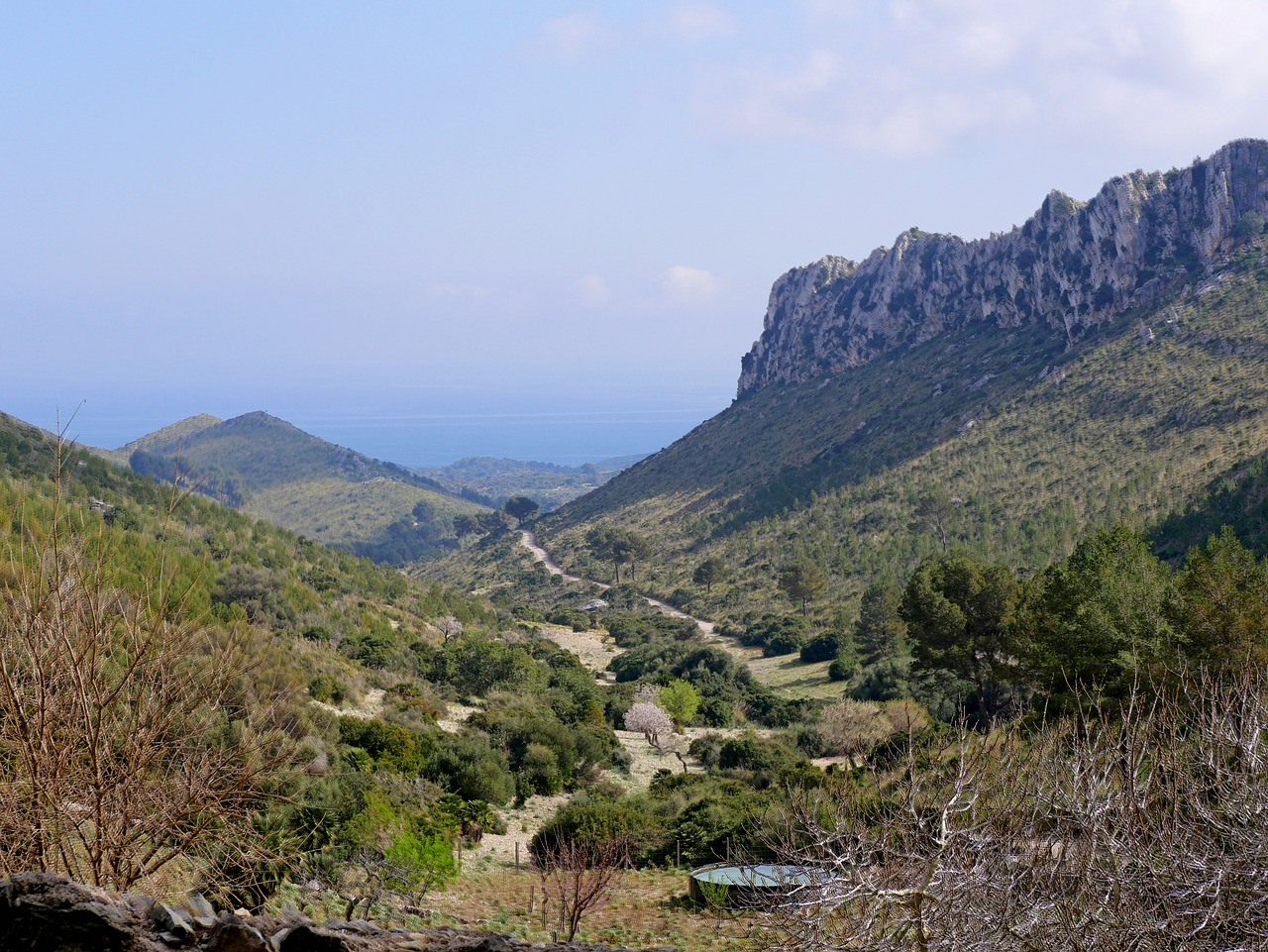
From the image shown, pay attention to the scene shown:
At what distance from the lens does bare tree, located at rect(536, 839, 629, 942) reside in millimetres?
10453

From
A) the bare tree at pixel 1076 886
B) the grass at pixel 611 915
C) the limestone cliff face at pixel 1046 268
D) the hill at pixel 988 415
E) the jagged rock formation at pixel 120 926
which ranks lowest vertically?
the grass at pixel 611 915

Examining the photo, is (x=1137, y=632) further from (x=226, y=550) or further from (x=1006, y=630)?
(x=226, y=550)

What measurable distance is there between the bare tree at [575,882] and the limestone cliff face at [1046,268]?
232 feet

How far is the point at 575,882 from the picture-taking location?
11531mm

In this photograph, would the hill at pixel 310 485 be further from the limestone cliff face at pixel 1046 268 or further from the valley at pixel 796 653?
the limestone cliff face at pixel 1046 268

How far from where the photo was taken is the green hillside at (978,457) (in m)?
50.9

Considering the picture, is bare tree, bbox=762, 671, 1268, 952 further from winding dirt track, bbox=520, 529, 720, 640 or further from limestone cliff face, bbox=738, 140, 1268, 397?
limestone cliff face, bbox=738, 140, 1268, 397

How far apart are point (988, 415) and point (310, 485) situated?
350 ft

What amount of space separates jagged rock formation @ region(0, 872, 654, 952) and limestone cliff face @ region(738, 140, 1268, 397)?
78.9 metres

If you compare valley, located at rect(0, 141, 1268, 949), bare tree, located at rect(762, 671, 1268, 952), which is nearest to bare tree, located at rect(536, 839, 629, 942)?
valley, located at rect(0, 141, 1268, 949)

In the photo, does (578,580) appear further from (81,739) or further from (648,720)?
(81,739)

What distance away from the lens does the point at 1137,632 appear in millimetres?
18969

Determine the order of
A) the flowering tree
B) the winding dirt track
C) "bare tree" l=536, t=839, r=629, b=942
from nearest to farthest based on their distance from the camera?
"bare tree" l=536, t=839, r=629, b=942, the flowering tree, the winding dirt track

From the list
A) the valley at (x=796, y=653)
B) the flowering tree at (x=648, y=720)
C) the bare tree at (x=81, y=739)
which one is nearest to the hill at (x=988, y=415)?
the valley at (x=796, y=653)
